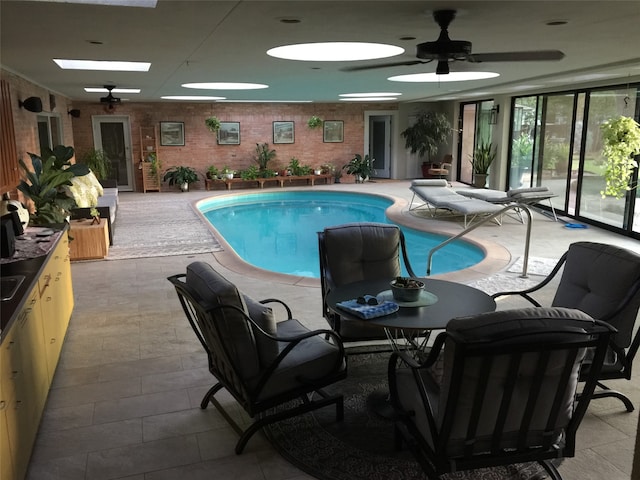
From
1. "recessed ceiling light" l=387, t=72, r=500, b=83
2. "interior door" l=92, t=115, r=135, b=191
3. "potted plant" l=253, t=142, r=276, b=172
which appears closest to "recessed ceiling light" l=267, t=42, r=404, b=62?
"recessed ceiling light" l=387, t=72, r=500, b=83

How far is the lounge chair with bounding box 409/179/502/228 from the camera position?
27.6ft

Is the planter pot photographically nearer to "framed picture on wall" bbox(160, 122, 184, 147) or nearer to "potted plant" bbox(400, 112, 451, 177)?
"potted plant" bbox(400, 112, 451, 177)

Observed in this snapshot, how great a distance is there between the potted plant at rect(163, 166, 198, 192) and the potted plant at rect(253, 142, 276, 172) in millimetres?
1808

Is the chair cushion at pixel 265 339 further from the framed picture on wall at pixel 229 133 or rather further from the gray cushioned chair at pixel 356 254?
the framed picture on wall at pixel 229 133

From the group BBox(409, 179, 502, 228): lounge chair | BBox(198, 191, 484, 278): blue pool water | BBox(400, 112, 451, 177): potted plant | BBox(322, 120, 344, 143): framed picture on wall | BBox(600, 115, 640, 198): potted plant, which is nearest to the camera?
BBox(600, 115, 640, 198): potted plant

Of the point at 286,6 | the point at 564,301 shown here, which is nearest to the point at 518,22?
the point at 286,6

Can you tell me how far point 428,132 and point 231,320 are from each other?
12626 millimetres

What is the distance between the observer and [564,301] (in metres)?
3.23

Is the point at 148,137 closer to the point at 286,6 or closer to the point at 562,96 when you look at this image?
the point at 562,96

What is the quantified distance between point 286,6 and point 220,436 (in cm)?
233

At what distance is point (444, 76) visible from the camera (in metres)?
7.62

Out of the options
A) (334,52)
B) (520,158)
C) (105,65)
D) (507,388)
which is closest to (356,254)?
(507,388)

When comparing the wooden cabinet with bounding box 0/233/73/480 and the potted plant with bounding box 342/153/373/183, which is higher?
the potted plant with bounding box 342/153/373/183

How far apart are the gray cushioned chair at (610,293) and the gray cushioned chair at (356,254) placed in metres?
1.04
